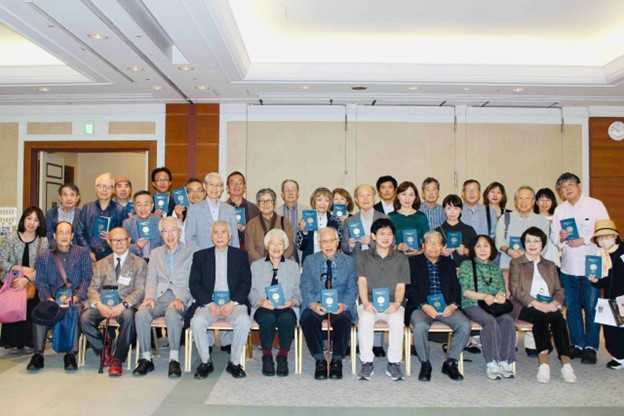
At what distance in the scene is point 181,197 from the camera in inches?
231

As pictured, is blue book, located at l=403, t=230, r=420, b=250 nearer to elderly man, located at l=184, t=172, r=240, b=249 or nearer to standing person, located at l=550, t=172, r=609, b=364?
standing person, located at l=550, t=172, r=609, b=364

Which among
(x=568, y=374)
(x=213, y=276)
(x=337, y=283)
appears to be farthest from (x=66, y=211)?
(x=568, y=374)

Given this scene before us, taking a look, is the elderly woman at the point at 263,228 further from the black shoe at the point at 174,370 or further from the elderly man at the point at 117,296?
the black shoe at the point at 174,370

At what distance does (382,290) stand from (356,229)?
74 centimetres

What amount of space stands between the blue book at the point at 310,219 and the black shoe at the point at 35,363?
257 cm

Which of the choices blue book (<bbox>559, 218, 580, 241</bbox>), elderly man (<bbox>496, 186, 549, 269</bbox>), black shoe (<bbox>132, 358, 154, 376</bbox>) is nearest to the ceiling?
elderly man (<bbox>496, 186, 549, 269</bbox>)

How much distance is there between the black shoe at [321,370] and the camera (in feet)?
14.5

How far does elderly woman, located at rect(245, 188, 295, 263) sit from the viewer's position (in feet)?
17.1

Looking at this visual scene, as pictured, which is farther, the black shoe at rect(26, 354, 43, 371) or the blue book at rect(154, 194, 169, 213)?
the blue book at rect(154, 194, 169, 213)

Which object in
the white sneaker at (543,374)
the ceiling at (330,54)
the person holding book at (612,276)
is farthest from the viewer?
the ceiling at (330,54)

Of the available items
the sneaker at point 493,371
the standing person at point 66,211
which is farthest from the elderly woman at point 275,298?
the standing person at point 66,211

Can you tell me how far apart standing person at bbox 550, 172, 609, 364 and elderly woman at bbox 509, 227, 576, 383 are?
395 mm

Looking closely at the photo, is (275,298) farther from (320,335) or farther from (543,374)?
(543,374)

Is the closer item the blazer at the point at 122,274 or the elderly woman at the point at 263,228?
the blazer at the point at 122,274
